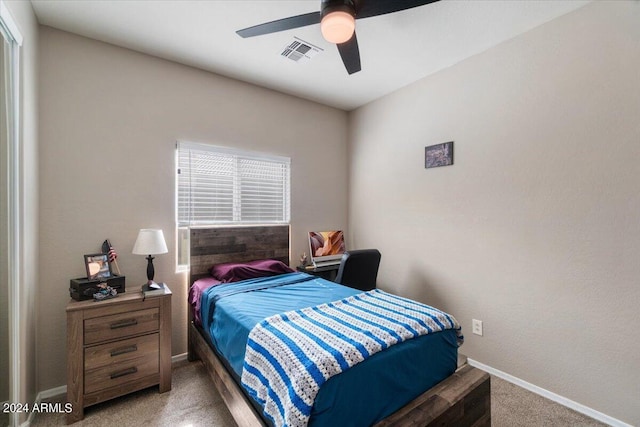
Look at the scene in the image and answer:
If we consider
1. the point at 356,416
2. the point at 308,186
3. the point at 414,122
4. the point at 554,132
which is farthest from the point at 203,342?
the point at 554,132

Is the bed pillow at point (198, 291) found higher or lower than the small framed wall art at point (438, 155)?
lower

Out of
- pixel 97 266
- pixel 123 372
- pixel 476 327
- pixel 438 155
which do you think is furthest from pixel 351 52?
pixel 123 372

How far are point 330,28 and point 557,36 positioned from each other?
185 cm

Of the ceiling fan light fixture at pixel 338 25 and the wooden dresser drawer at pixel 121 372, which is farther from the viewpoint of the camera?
the wooden dresser drawer at pixel 121 372

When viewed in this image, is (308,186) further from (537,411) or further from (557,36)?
(537,411)

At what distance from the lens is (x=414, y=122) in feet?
10.1

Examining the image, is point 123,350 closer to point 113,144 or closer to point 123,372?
point 123,372

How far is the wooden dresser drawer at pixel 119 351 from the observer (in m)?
1.88

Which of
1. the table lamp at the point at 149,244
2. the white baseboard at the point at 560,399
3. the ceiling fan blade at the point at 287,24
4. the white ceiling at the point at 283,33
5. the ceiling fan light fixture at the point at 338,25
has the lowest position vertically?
the white baseboard at the point at 560,399

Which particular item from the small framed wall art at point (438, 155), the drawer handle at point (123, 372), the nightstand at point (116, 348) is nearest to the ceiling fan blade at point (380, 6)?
the small framed wall art at point (438, 155)

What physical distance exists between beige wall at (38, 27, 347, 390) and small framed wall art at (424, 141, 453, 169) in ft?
6.02

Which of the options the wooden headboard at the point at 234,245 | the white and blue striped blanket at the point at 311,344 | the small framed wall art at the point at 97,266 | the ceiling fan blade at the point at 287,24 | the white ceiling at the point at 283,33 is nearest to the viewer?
the white and blue striped blanket at the point at 311,344

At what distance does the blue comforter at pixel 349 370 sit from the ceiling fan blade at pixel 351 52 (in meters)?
1.67

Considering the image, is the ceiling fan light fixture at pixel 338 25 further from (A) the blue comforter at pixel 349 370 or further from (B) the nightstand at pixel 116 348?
(B) the nightstand at pixel 116 348
